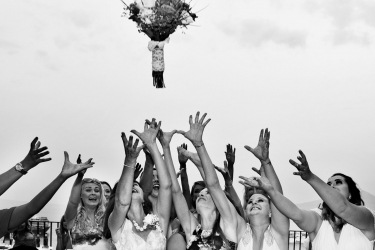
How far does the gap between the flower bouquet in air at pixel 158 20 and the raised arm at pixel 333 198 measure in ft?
8.13

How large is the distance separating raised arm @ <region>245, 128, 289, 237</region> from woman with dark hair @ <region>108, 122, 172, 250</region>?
2.97ft

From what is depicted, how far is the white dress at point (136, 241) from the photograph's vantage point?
5.10m

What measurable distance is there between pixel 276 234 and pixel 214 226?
1.94ft

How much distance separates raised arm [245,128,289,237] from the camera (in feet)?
16.5

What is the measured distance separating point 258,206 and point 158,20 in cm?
247

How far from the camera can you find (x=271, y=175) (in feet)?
16.8

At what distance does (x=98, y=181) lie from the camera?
19.6 feet

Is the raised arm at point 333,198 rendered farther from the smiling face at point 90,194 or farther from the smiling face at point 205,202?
the smiling face at point 90,194

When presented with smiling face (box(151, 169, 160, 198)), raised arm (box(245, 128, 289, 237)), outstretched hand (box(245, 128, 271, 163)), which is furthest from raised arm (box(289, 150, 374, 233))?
smiling face (box(151, 169, 160, 198))

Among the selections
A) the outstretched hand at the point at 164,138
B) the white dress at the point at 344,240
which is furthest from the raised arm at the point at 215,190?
the white dress at the point at 344,240

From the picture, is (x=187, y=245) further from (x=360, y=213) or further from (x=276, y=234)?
(x=360, y=213)

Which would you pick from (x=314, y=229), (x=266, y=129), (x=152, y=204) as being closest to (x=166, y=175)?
(x=152, y=204)

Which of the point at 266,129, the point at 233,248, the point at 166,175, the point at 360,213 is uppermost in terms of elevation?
the point at 266,129

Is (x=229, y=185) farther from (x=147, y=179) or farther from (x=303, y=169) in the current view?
(x=303, y=169)
